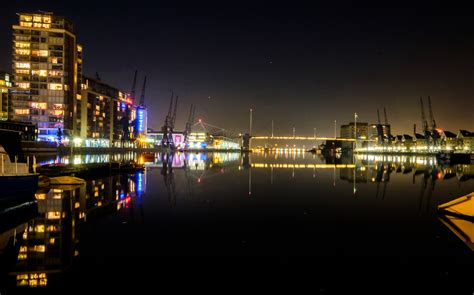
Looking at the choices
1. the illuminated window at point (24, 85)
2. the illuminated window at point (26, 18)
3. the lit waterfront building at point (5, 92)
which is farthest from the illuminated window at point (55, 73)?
the illuminated window at point (26, 18)

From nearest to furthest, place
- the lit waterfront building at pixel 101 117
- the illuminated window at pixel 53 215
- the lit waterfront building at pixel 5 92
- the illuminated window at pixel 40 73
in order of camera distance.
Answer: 1. the illuminated window at pixel 53 215
2. the lit waterfront building at pixel 5 92
3. the illuminated window at pixel 40 73
4. the lit waterfront building at pixel 101 117

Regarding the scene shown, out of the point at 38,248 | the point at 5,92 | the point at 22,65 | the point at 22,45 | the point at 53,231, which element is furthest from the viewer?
the point at 5,92

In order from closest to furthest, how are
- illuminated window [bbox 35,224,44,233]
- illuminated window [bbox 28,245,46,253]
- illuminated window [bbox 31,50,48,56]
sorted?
illuminated window [bbox 28,245,46,253] < illuminated window [bbox 35,224,44,233] < illuminated window [bbox 31,50,48,56]

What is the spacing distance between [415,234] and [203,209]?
948 cm

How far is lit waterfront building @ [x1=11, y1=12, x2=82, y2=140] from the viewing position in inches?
4638

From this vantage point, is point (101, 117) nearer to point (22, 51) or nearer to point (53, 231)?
point (22, 51)

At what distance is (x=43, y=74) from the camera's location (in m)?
121

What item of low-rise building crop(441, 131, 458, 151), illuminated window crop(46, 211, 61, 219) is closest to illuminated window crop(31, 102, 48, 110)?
illuminated window crop(46, 211, 61, 219)

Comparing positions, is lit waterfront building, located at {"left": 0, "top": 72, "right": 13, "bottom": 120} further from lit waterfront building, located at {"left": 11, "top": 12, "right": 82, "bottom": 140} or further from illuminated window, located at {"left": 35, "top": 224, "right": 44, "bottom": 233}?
illuminated window, located at {"left": 35, "top": 224, "right": 44, "bottom": 233}

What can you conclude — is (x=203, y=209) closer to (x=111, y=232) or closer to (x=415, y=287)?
(x=111, y=232)

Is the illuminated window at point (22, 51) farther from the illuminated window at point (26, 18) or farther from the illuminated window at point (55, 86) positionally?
the illuminated window at point (55, 86)

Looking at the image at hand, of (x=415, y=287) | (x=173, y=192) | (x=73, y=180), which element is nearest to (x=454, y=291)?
(x=415, y=287)

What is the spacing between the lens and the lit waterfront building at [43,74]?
117812 millimetres

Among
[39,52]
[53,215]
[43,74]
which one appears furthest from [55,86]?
[53,215]
